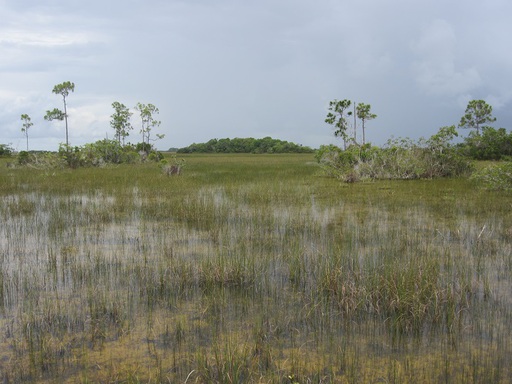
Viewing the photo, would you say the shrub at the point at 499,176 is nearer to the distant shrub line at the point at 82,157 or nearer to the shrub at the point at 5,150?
the distant shrub line at the point at 82,157

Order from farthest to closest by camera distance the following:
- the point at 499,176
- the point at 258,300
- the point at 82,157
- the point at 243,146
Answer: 1. the point at 243,146
2. the point at 82,157
3. the point at 499,176
4. the point at 258,300

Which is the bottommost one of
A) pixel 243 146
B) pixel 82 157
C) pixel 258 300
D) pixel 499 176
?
pixel 258 300

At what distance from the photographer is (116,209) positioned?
11.0m

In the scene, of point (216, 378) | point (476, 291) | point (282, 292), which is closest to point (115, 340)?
point (216, 378)

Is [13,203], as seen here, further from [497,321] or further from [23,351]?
[497,321]

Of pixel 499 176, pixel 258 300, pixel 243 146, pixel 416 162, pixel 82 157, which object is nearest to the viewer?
pixel 258 300

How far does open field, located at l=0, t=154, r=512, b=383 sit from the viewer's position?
11.2 feet

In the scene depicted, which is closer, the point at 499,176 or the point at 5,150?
the point at 499,176

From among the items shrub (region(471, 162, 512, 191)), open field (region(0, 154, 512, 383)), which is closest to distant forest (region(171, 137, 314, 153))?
shrub (region(471, 162, 512, 191))

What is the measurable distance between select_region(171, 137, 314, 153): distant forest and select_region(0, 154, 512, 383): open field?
65.2 meters

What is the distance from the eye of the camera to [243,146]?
7831 cm

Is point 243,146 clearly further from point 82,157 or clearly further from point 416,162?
point 416,162

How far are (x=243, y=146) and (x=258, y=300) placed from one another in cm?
7425

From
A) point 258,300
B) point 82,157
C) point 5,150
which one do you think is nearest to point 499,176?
point 258,300
